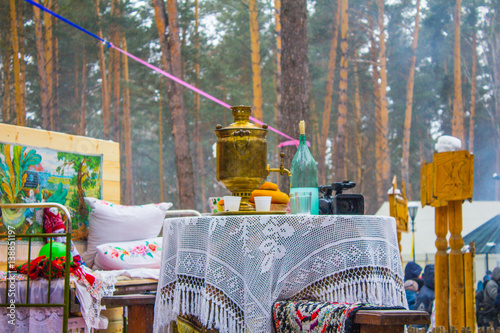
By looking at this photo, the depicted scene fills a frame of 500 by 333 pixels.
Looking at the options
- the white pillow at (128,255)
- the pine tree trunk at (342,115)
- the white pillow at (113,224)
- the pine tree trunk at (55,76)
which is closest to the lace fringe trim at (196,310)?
the white pillow at (128,255)

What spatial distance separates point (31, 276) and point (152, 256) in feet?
3.79

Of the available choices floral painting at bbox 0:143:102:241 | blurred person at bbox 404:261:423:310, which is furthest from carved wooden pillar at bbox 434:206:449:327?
floral painting at bbox 0:143:102:241

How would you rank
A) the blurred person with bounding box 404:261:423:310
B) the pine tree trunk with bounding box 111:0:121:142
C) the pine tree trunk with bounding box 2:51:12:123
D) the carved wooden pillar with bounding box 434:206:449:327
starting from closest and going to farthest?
the carved wooden pillar with bounding box 434:206:449:327
the blurred person with bounding box 404:261:423:310
the pine tree trunk with bounding box 2:51:12:123
the pine tree trunk with bounding box 111:0:121:142

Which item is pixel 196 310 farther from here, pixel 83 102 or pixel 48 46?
pixel 83 102

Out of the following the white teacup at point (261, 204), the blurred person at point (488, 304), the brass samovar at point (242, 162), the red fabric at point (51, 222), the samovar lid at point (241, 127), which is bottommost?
the blurred person at point (488, 304)

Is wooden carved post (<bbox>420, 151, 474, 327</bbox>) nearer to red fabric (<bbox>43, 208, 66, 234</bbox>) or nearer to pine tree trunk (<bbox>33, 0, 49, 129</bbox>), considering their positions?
red fabric (<bbox>43, 208, 66, 234</bbox>)

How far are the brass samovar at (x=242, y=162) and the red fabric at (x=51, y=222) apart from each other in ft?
7.10

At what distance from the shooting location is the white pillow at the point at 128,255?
382cm

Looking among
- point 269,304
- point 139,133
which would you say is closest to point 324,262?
point 269,304

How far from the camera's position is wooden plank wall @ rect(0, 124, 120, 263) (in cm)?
369

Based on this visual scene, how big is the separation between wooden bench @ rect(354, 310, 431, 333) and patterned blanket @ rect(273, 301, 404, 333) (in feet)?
0.10

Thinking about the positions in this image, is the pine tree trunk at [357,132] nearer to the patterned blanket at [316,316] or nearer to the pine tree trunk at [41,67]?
the pine tree trunk at [41,67]

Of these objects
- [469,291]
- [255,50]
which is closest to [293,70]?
[469,291]

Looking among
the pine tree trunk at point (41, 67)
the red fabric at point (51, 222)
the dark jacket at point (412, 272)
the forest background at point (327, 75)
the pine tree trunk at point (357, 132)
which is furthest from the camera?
the pine tree trunk at point (357, 132)
